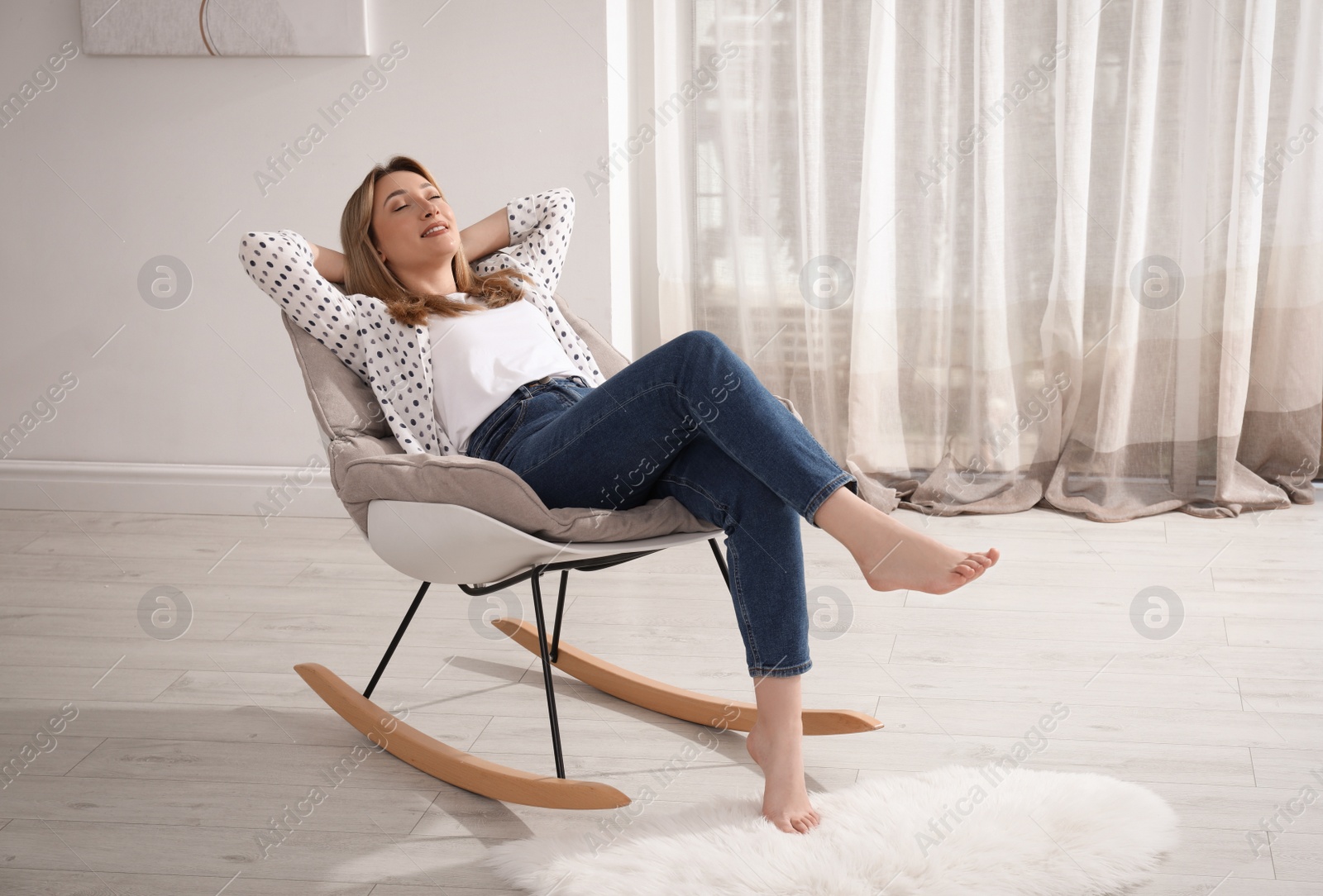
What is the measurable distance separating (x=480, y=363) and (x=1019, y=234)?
1697mm

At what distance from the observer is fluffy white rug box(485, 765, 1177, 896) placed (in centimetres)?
129

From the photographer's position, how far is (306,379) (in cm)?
180

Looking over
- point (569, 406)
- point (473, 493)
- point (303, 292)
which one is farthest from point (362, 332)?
point (473, 493)

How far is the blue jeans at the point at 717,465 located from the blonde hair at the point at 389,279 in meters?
0.36

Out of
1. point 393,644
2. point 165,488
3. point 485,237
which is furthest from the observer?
point 165,488

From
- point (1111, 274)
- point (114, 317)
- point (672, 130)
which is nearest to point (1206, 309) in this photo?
point (1111, 274)

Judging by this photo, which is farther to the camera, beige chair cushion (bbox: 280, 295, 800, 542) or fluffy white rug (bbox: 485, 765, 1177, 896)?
beige chair cushion (bbox: 280, 295, 800, 542)

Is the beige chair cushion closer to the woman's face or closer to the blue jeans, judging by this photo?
the blue jeans

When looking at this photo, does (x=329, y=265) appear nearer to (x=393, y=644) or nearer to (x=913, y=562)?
(x=393, y=644)

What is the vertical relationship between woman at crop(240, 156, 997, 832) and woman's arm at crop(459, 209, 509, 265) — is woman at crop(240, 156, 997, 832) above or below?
below

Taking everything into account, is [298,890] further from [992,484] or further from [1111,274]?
[1111,274]

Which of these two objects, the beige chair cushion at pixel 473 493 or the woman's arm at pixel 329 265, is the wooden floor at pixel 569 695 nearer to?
the beige chair cushion at pixel 473 493

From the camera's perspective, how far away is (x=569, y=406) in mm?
1822

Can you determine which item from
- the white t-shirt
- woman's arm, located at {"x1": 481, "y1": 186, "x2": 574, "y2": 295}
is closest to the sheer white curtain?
woman's arm, located at {"x1": 481, "y1": 186, "x2": 574, "y2": 295}
